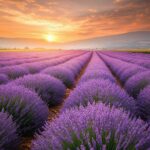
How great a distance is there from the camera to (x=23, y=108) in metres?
3.59

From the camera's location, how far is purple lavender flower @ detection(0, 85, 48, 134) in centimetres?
354

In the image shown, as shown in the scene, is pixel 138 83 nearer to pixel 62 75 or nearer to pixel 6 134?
pixel 62 75

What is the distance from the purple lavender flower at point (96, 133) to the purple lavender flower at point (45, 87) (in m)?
3.36

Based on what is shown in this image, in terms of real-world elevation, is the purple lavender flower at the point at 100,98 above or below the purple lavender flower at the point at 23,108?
above

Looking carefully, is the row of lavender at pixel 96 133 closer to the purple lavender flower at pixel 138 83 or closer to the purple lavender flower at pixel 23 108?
the purple lavender flower at pixel 23 108

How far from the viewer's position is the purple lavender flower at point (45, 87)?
544cm

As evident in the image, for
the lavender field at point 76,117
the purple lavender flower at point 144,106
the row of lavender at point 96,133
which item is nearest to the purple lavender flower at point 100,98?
the lavender field at point 76,117

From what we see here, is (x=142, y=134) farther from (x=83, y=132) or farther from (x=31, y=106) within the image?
(x=31, y=106)

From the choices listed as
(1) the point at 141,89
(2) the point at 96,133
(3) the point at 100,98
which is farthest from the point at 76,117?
(1) the point at 141,89

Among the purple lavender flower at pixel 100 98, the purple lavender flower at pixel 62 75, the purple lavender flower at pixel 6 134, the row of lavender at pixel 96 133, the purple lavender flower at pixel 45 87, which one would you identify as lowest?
the purple lavender flower at pixel 62 75

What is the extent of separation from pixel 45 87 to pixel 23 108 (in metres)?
2.03

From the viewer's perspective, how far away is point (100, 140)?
1.65 metres

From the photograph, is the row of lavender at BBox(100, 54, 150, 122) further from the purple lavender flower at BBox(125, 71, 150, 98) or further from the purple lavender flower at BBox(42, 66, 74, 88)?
the purple lavender flower at BBox(42, 66, 74, 88)

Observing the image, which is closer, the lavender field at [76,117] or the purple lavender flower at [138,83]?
the lavender field at [76,117]
